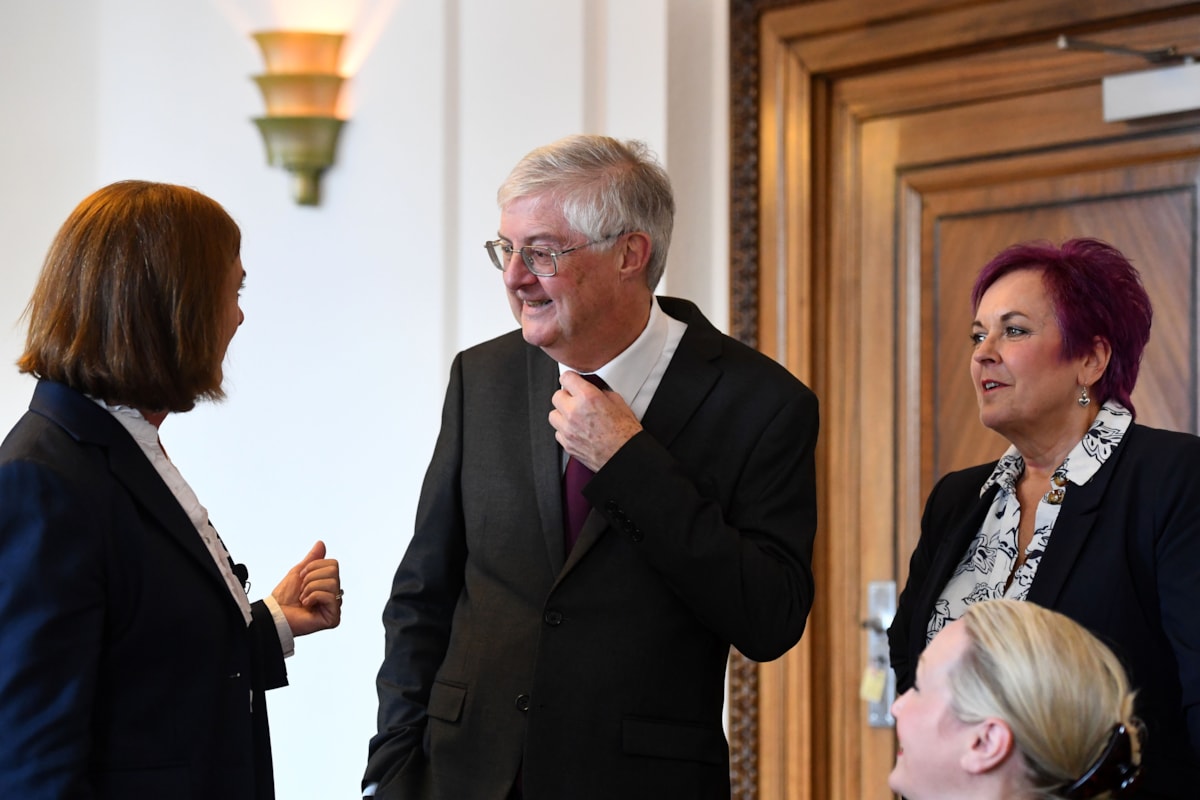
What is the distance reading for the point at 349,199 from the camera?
14.2ft

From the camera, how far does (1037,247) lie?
2531 mm

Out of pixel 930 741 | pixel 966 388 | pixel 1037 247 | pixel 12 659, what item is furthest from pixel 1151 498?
pixel 12 659

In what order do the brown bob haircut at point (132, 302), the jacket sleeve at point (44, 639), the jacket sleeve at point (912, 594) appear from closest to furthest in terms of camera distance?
the jacket sleeve at point (44, 639), the brown bob haircut at point (132, 302), the jacket sleeve at point (912, 594)

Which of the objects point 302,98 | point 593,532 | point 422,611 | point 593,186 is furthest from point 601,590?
point 302,98

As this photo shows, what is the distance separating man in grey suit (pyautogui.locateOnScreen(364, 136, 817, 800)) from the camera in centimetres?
220

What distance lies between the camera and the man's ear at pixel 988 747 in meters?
1.60

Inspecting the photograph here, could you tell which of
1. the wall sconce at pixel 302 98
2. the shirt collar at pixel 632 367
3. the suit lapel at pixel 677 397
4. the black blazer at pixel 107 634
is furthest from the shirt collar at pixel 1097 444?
the wall sconce at pixel 302 98

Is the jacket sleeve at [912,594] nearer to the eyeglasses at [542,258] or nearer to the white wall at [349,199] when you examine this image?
the eyeglasses at [542,258]

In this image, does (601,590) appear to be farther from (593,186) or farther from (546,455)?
(593,186)

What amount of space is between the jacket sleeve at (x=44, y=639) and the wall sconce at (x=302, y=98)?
8.69 feet

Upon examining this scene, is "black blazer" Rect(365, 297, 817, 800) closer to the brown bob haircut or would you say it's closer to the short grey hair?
the short grey hair

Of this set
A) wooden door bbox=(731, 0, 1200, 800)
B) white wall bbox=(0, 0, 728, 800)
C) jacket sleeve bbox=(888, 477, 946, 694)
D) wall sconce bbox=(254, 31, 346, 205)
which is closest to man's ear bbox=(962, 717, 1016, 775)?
jacket sleeve bbox=(888, 477, 946, 694)

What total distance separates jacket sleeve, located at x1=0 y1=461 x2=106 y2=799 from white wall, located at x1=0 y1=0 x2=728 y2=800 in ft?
7.52

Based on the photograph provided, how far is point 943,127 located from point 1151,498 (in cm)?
165
